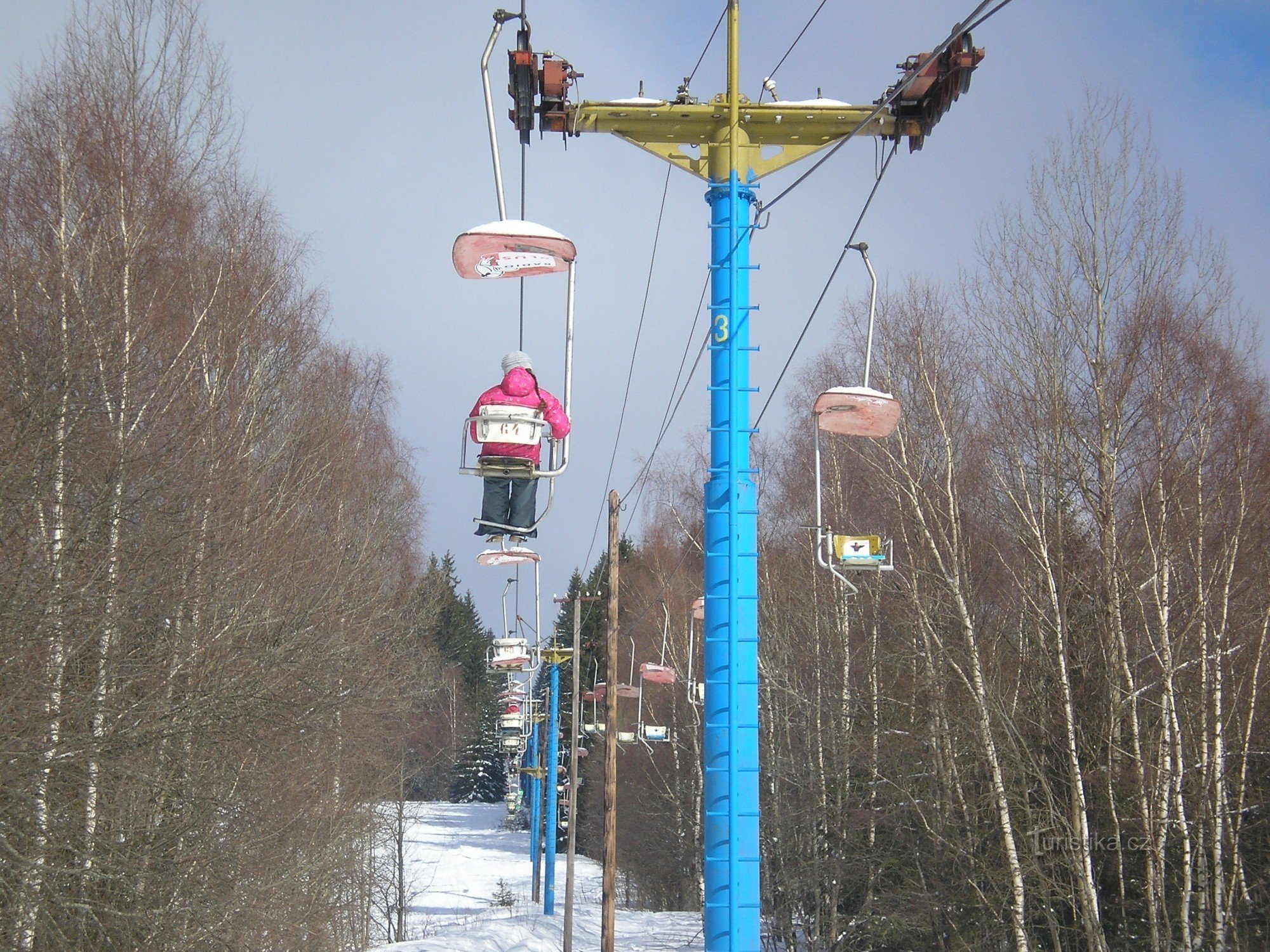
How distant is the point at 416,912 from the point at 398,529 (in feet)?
68.1

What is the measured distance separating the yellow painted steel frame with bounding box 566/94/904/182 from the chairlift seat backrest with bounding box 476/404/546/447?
7.31 ft

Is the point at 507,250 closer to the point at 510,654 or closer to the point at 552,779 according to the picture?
the point at 510,654

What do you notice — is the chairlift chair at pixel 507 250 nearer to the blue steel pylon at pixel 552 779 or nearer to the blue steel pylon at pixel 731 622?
the blue steel pylon at pixel 731 622

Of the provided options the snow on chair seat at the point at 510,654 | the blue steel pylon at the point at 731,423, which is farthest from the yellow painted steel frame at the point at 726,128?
the snow on chair seat at the point at 510,654

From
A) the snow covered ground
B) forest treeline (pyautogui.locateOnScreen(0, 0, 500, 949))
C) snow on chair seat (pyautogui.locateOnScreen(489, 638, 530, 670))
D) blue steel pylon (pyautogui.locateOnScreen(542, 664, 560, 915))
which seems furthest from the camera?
blue steel pylon (pyautogui.locateOnScreen(542, 664, 560, 915))

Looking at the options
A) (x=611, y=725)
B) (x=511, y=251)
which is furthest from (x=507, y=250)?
(x=611, y=725)

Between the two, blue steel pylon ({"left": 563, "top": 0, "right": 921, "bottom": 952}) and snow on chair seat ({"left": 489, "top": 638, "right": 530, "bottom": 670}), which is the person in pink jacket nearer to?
blue steel pylon ({"left": 563, "top": 0, "right": 921, "bottom": 952})

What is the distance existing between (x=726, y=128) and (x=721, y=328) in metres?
1.53

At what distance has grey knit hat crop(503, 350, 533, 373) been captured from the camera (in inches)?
318

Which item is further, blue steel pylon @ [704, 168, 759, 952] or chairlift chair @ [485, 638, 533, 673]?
chairlift chair @ [485, 638, 533, 673]

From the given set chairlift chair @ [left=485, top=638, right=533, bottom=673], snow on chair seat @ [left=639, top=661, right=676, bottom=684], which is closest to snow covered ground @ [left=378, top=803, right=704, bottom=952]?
chairlift chair @ [left=485, top=638, right=533, bottom=673]

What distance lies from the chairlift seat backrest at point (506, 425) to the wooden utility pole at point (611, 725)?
9263mm

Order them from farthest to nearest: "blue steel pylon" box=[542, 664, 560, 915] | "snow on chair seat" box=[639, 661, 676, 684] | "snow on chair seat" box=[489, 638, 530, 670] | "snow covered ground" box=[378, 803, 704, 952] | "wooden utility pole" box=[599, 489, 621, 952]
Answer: "blue steel pylon" box=[542, 664, 560, 915] → "snow covered ground" box=[378, 803, 704, 952] → "snow on chair seat" box=[489, 638, 530, 670] → "snow on chair seat" box=[639, 661, 676, 684] → "wooden utility pole" box=[599, 489, 621, 952]

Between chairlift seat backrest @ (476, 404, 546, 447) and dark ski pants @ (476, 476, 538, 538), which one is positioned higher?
chairlift seat backrest @ (476, 404, 546, 447)
